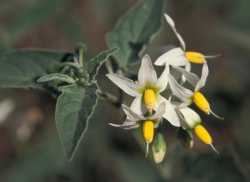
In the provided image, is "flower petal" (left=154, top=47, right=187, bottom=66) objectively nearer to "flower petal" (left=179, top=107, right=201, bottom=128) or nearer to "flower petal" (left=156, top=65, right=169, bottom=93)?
"flower petal" (left=156, top=65, right=169, bottom=93)

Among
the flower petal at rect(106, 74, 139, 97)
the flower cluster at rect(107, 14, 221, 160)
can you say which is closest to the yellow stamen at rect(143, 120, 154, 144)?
the flower cluster at rect(107, 14, 221, 160)

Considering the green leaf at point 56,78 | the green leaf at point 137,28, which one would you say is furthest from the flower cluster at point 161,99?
the green leaf at point 137,28

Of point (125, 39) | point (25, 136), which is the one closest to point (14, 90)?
point (25, 136)

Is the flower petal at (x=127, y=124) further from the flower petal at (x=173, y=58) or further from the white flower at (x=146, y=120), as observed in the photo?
the flower petal at (x=173, y=58)

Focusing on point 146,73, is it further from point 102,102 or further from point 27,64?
point 102,102

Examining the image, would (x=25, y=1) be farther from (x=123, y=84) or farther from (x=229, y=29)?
(x=123, y=84)

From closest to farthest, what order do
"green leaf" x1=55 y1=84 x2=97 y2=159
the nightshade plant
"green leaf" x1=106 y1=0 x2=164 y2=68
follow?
"green leaf" x1=55 y1=84 x2=97 y2=159
the nightshade plant
"green leaf" x1=106 y1=0 x2=164 y2=68
